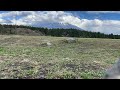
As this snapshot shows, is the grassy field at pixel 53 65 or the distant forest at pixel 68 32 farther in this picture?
the distant forest at pixel 68 32

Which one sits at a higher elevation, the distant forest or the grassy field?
the distant forest

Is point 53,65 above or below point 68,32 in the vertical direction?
below

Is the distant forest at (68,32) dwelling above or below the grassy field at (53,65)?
above

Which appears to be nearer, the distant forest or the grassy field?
the grassy field

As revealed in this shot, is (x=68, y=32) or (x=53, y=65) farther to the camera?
(x=68, y=32)
